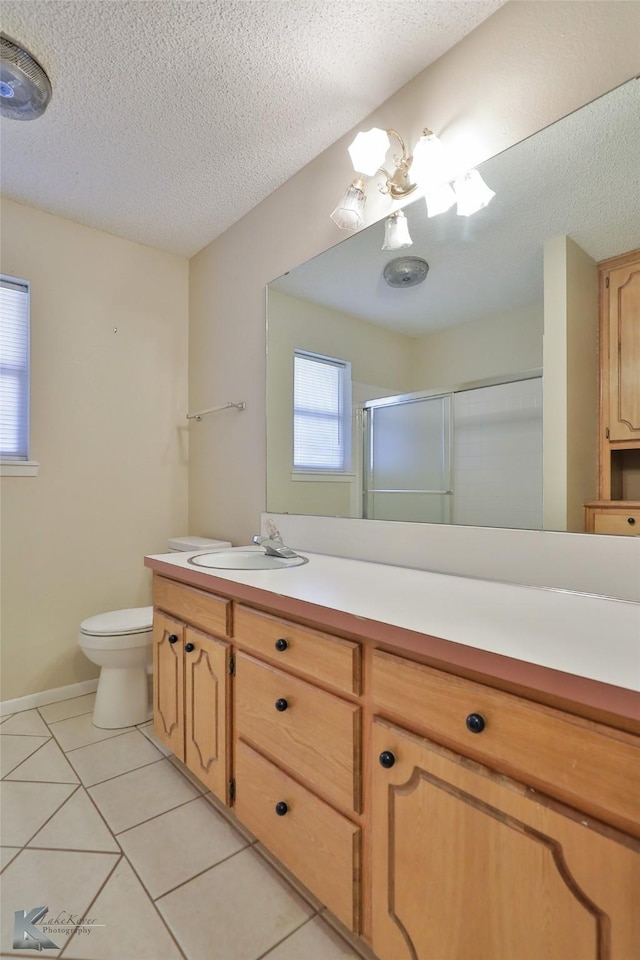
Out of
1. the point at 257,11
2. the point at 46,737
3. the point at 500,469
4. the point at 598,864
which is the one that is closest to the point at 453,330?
the point at 500,469

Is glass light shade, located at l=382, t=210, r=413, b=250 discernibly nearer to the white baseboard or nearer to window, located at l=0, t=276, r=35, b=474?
window, located at l=0, t=276, r=35, b=474

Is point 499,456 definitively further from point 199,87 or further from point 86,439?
point 86,439

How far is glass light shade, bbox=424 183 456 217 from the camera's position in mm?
1440

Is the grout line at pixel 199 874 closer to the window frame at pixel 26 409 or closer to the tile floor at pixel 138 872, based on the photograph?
the tile floor at pixel 138 872

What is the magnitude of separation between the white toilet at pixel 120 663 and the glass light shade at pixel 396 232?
73.6 inches

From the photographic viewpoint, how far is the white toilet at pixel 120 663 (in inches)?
79.7

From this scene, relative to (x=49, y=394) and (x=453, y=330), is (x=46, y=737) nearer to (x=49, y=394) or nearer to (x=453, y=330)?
(x=49, y=394)

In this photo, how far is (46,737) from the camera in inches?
79.2

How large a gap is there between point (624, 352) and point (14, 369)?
2571 millimetres

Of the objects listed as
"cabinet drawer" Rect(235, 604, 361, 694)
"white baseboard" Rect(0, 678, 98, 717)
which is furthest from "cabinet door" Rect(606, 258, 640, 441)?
"white baseboard" Rect(0, 678, 98, 717)

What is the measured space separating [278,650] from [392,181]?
1553 millimetres

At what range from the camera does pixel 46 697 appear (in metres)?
2.34

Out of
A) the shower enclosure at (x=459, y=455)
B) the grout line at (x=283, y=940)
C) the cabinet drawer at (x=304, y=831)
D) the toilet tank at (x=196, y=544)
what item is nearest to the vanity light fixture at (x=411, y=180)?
the shower enclosure at (x=459, y=455)

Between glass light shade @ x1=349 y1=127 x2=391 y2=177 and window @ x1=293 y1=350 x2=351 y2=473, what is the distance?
65 centimetres
